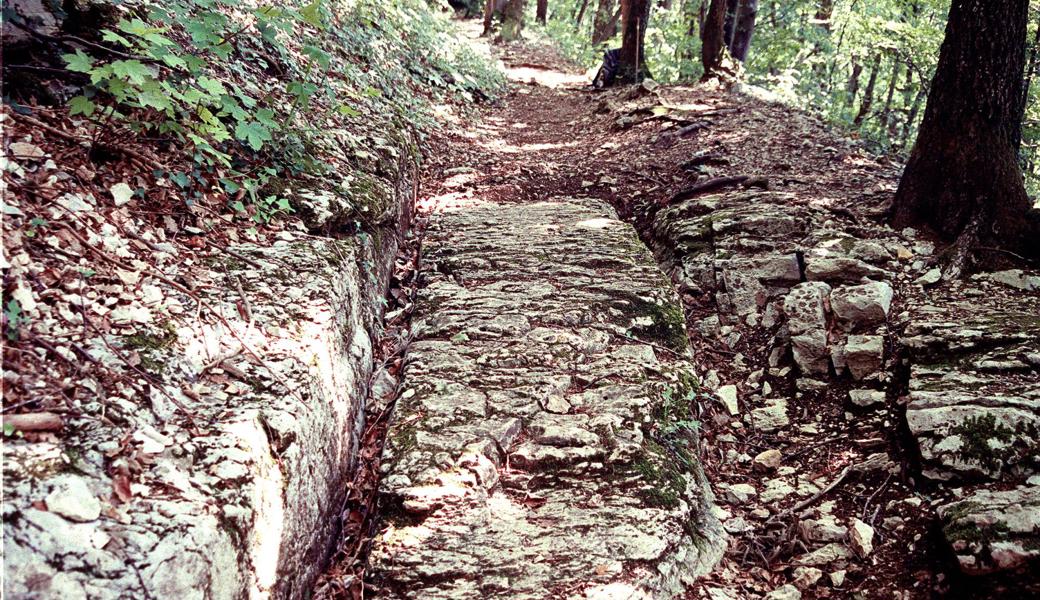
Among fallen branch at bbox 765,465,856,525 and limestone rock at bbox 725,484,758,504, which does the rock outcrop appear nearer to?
limestone rock at bbox 725,484,758,504

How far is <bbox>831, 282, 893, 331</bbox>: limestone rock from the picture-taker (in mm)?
3916

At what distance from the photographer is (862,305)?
13.0 ft

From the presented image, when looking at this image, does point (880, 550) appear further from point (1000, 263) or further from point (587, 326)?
point (1000, 263)

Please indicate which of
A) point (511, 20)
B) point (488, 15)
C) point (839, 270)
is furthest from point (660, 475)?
point (511, 20)

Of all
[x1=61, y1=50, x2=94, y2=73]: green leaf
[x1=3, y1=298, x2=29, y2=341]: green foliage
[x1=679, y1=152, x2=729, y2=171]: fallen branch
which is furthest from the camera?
[x1=679, y1=152, x2=729, y2=171]: fallen branch

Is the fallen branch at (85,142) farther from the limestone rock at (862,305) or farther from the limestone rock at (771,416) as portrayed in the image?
the limestone rock at (862,305)

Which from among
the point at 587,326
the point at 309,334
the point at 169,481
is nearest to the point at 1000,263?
the point at 587,326

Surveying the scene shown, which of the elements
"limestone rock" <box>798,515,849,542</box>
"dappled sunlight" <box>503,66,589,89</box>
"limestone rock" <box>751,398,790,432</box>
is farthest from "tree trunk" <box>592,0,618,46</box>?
"limestone rock" <box>798,515,849,542</box>

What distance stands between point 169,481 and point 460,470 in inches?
53.6

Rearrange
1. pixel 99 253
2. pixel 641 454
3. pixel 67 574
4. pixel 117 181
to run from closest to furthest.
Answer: pixel 67 574, pixel 99 253, pixel 117 181, pixel 641 454

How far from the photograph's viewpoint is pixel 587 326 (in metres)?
4.04

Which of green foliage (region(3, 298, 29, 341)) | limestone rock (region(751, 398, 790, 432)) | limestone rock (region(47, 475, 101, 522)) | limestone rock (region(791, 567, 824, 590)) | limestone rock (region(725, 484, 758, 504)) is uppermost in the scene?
green foliage (region(3, 298, 29, 341))

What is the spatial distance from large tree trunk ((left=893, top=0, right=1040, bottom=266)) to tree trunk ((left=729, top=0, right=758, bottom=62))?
7565 mm

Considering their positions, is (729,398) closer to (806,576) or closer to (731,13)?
(806,576)
